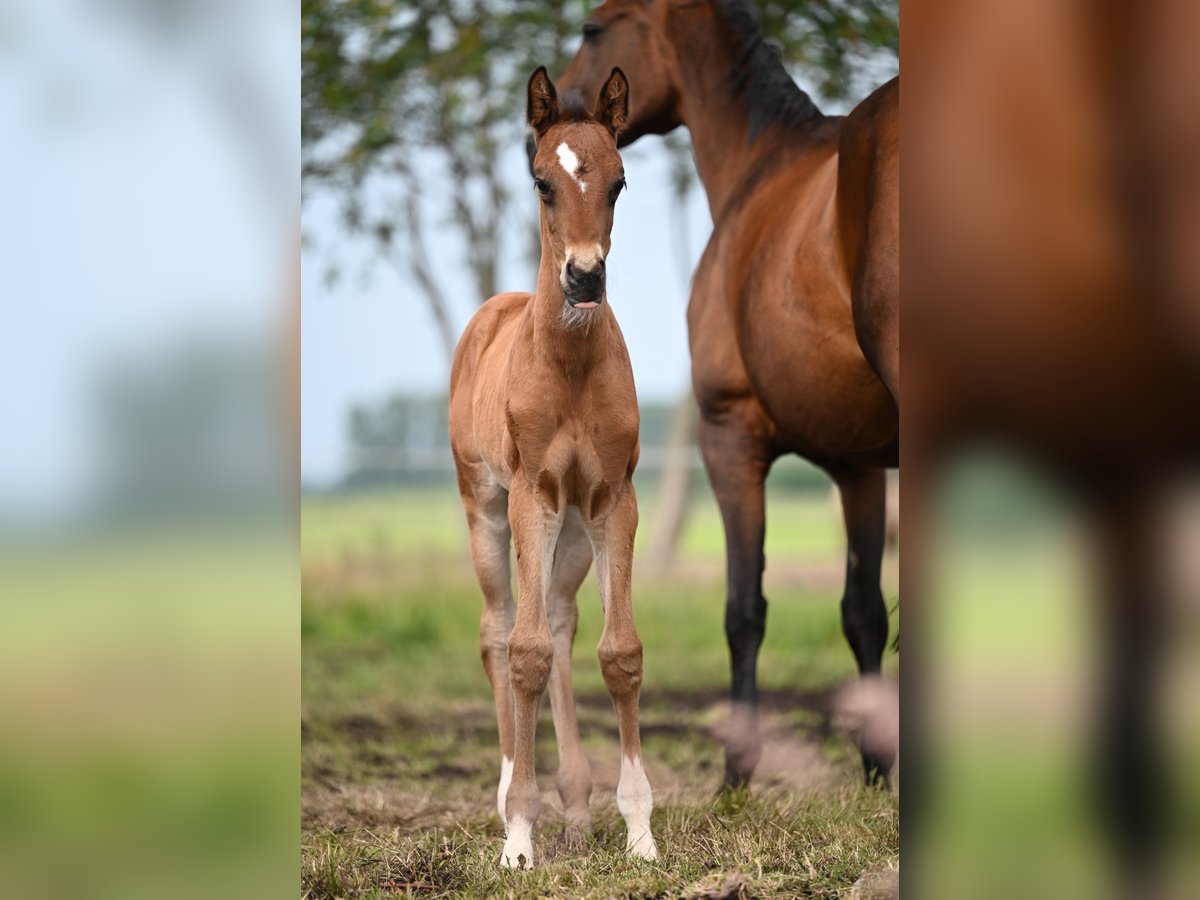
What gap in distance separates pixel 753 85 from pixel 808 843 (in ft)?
9.68

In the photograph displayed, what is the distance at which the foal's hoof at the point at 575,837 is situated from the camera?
10.9 ft

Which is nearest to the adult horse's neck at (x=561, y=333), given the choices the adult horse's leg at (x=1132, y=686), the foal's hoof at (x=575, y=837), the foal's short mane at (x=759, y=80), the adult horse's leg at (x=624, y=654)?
the adult horse's leg at (x=624, y=654)

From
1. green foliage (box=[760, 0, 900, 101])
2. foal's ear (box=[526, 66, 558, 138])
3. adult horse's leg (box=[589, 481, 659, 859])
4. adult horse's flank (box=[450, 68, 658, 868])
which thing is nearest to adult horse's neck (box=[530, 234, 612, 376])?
adult horse's flank (box=[450, 68, 658, 868])

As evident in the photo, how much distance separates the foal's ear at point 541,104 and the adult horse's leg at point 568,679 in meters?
0.97

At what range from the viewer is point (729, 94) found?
4.90m

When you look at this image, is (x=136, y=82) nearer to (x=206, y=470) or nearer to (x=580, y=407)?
(x=206, y=470)

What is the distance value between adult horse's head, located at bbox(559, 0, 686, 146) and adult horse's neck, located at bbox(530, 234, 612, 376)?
1.92 m

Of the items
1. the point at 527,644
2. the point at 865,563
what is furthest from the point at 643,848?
the point at 865,563

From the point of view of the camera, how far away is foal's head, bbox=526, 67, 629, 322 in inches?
108

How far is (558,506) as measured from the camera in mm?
3139

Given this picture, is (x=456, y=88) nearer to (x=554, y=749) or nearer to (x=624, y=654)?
(x=554, y=749)

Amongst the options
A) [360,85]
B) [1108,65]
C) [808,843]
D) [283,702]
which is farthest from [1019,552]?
[360,85]

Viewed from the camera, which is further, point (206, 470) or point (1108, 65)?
point (206, 470)

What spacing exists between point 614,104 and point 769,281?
1150 mm
